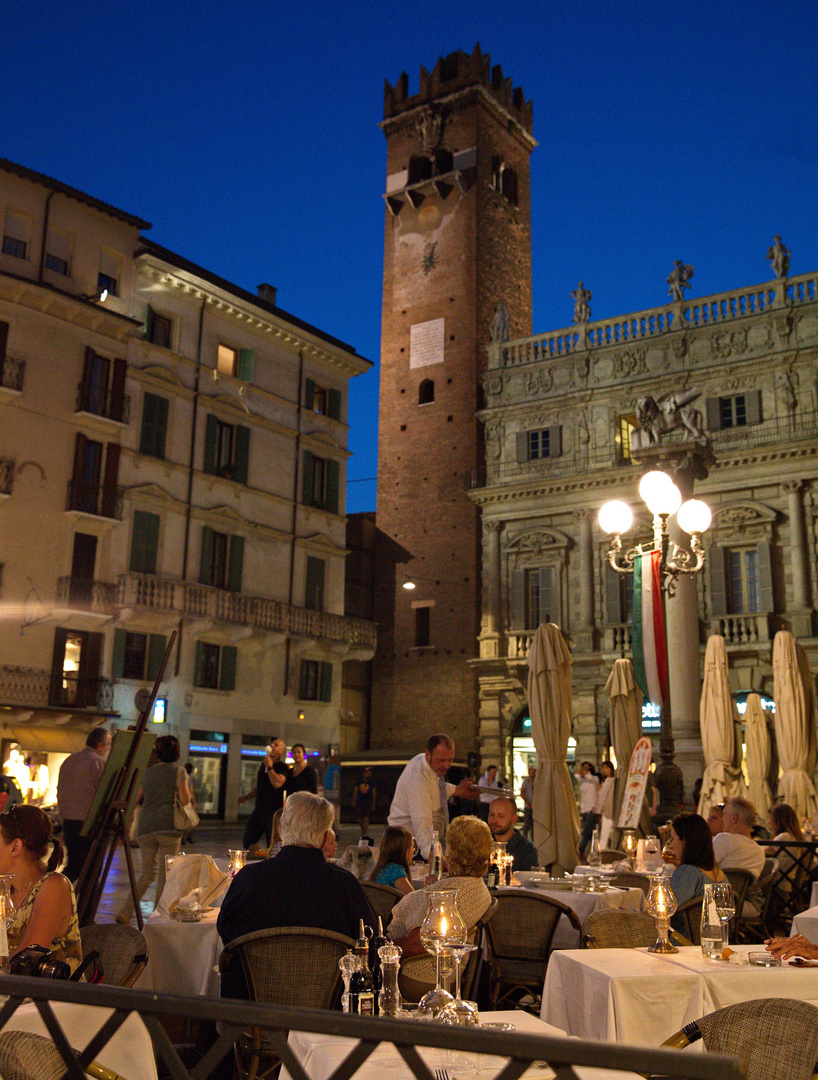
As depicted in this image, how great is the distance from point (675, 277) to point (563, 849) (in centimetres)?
2234

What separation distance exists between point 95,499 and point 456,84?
823 inches

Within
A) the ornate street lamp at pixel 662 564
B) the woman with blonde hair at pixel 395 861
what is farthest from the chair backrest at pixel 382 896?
the ornate street lamp at pixel 662 564

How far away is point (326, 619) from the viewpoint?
28.5 m

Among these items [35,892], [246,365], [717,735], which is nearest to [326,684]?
[246,365]

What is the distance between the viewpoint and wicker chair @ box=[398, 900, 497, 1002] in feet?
13.7

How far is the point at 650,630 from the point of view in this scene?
37.7ft

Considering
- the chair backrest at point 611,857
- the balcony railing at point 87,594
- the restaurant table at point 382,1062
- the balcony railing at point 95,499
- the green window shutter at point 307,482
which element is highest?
the green window shutter at point 307,482

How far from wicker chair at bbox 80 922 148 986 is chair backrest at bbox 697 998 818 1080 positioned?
8.00 feet

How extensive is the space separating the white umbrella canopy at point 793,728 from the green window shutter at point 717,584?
13.3 m

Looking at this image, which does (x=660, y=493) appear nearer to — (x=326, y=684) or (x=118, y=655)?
(x=118, y=655)

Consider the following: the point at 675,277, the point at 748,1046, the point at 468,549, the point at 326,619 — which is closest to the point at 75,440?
the point at 326,619

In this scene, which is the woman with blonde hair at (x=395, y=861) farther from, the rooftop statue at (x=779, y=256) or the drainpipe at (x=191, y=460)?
the rooftop statue at (x=779, y=256)

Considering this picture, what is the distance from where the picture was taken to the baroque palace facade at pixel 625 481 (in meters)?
26.5

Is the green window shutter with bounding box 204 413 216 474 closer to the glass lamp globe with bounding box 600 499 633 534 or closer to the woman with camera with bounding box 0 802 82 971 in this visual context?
the glass lamp globe with bounding box 600 499 633 534
